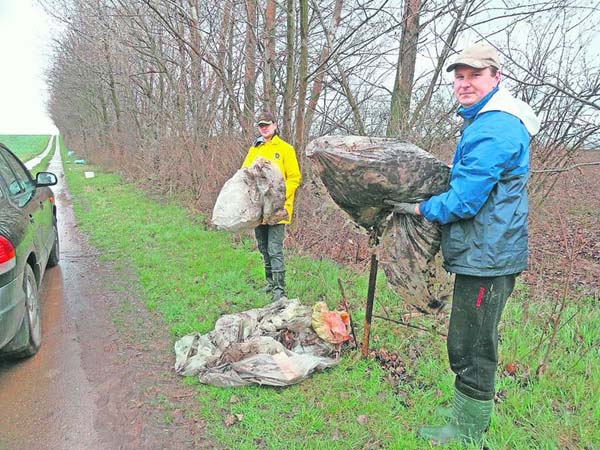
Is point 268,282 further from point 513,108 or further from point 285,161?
point 513,108

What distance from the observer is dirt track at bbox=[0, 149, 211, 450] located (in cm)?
269

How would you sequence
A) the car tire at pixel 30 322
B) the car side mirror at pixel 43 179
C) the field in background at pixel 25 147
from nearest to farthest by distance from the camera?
the car tire at pixel 30 322 → the car side mirror at pixel 43 179 → the field in background at pixel 25 147

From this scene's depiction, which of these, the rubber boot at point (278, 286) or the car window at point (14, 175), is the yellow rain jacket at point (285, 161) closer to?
→ the rubber boot at point (278, 286)

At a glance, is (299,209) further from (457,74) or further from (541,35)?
(457,74)

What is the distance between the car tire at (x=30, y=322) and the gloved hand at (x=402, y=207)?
10.1 ft

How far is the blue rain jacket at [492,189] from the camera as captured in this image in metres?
2.01

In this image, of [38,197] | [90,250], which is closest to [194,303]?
[38,197]

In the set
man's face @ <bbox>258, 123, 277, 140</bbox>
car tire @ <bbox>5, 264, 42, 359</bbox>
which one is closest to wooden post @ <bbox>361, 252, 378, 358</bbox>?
man's face @ <bbox>258, 123, 277, 140</bbox>

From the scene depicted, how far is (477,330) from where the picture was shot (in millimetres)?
2266

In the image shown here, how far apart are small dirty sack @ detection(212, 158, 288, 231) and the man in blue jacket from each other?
2.01 m

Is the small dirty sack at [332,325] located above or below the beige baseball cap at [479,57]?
below

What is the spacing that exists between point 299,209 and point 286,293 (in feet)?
7.48

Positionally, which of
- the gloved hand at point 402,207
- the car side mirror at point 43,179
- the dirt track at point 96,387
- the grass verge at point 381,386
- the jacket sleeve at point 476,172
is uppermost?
the jacket sleeve at point 476,172

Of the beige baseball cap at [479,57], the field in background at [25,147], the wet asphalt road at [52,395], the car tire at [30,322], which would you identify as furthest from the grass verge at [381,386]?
the field in background at [25,147]
